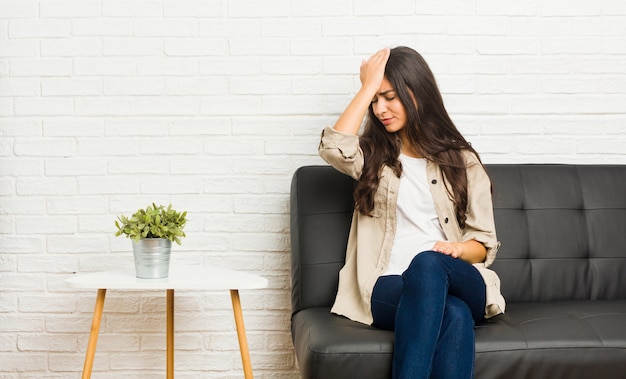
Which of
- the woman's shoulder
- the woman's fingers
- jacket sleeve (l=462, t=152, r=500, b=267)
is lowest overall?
jacket sleeve (l=462, t=152, r=500, b=267)

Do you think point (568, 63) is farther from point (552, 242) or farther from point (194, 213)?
point (194, 213)

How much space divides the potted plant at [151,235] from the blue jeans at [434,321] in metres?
0.69

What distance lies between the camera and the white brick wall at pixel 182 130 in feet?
8.21

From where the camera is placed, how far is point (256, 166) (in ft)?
8.30

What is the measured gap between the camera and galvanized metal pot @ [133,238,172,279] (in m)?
1.99

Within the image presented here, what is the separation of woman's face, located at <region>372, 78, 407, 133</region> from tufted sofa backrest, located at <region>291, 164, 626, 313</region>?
0.88ft

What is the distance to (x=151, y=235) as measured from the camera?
2002 mm

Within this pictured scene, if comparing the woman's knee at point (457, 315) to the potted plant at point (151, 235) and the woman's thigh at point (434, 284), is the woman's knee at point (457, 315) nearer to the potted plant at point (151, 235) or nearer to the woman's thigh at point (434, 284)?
the woman's thigh at point (434, 284)

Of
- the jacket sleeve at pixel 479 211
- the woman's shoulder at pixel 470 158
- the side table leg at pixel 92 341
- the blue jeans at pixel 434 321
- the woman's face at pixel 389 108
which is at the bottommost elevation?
the side table leg at pixel 92 341

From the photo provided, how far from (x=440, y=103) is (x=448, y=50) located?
425mm

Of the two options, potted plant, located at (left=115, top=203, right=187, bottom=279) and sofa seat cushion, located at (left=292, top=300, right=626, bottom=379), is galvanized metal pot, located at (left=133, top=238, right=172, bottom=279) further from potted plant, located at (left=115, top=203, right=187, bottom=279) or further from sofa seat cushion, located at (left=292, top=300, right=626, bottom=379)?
sofa seat cushion, located at (left=292, top=300, right=626, bottom=379)

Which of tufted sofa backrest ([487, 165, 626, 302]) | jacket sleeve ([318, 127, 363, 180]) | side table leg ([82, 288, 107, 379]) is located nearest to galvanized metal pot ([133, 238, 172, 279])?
side table leg ([82, 288, 107, 379])

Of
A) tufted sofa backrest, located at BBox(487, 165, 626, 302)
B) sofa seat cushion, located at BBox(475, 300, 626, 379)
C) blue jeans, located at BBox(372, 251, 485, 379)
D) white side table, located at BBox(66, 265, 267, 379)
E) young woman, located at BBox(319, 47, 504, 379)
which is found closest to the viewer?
blue jeans, located at BBox(372, 251, 485, 379)

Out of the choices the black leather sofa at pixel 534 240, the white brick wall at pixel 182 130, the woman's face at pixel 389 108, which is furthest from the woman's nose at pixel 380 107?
the white brick wall at pixel 182 130
